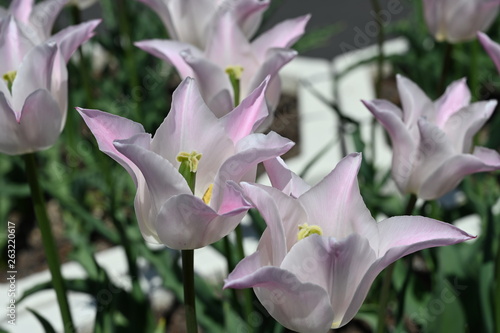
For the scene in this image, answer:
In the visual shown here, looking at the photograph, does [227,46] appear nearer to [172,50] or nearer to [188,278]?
[172,50]

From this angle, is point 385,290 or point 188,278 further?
point 385,290

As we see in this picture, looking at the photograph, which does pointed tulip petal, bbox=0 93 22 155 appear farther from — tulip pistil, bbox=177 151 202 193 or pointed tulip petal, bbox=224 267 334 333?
pointed tulip petal, bbox=224 267 334 333

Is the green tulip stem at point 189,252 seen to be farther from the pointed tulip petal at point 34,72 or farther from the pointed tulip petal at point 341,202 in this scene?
the pointed tulip petal at point 34,72

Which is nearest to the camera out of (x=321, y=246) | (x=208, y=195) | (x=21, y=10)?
(x=321, y=246)

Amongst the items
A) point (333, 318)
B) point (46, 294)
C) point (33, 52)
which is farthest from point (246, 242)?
point (333, 318)

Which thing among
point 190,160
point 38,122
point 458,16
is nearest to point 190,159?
point 190,160

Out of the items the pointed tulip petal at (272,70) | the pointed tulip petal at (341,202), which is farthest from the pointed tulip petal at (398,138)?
the pointed tulip petal at (341,202)

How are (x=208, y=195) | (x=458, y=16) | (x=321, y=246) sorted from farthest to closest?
1. (x=458, y=16)
2. (x=208, y=195)
3. (x=321, y=246)

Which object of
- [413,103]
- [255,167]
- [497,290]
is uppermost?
[255,167]

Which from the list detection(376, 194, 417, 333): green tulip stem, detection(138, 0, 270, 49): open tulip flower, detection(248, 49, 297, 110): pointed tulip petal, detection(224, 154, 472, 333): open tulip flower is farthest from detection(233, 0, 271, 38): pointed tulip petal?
detection(224, 154, 472, 333): open tulip flower
